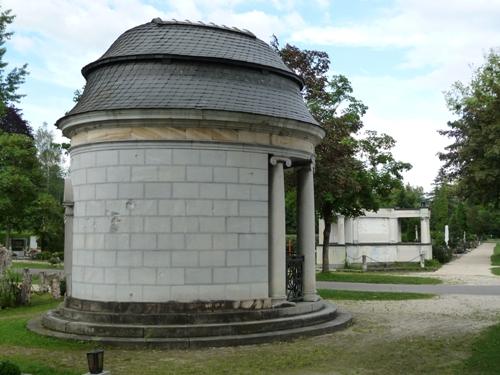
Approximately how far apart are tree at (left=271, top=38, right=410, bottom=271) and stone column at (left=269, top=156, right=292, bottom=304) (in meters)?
10.2

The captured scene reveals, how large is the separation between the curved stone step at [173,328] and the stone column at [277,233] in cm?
85

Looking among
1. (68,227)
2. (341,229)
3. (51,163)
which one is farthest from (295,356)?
(51,163)

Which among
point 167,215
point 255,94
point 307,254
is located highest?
point 255,94

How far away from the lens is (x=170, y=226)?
1188cm

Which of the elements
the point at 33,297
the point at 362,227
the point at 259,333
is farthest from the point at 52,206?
the point at 362,227

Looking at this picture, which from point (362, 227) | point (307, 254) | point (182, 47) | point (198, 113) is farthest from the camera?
point (362, 227)

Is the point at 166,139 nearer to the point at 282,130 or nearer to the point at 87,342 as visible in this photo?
the point at 282,130

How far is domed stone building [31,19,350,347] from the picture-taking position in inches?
463

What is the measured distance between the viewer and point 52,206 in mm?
28969

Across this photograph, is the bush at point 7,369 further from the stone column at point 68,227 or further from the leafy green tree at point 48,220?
the leafy green tree at point 48,220

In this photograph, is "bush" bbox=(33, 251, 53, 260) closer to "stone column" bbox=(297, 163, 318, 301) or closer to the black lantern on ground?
"stone column" bbox=(297, 163, 318, 301)

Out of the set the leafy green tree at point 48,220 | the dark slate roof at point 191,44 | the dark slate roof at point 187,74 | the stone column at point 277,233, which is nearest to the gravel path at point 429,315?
the stone column at point 277,233

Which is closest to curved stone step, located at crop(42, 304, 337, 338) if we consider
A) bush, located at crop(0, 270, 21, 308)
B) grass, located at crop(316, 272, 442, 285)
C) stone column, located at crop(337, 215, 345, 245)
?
bush, located at crop(0, 270, 21, 308)

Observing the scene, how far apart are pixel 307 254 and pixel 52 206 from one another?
61.6 feet
